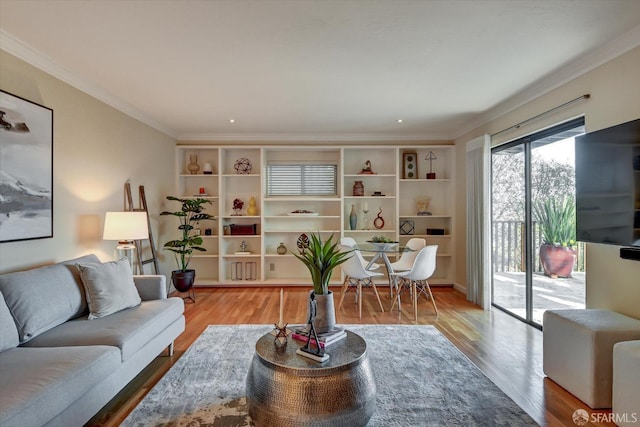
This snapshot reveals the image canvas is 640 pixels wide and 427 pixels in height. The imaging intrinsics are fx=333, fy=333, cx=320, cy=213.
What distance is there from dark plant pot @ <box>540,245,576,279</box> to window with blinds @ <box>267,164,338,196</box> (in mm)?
3224

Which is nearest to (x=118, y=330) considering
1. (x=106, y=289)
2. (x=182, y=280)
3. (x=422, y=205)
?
(x=106, y=289)

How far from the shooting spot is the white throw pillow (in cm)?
252

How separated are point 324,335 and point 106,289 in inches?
70.1

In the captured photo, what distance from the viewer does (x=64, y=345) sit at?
207cm

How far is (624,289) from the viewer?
8.21ft

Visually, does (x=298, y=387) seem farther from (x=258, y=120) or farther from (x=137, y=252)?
(x=258, y=120)

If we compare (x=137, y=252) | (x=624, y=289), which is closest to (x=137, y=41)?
(x=137, y=252)

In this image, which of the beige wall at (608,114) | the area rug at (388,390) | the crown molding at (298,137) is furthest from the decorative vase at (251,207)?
the beige wall at (608,114)

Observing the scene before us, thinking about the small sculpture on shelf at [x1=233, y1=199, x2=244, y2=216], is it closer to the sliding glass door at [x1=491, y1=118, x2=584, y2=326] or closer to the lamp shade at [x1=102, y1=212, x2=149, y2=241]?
the lamp shade at [x1=102, y1=212, x2=149, y2=241]

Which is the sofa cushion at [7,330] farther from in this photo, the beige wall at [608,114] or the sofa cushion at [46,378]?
the beige wall at [608,114]

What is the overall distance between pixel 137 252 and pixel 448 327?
3803 millimetres

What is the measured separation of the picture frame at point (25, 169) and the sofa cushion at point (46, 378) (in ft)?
3.63

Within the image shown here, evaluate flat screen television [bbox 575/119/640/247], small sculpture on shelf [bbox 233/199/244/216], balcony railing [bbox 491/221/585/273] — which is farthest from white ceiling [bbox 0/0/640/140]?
small sculpture on shelf [bbox 233/199/244/216]

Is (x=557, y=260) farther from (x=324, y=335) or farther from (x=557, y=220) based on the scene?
(x=324, y=335)
